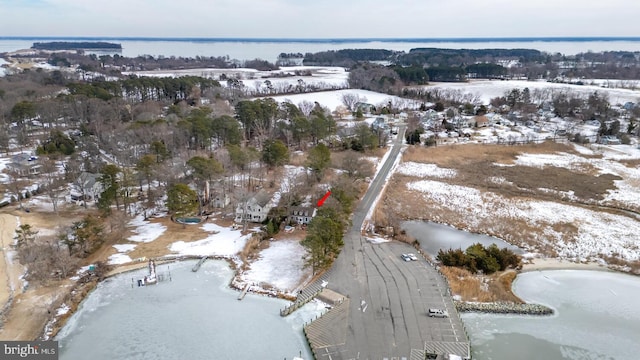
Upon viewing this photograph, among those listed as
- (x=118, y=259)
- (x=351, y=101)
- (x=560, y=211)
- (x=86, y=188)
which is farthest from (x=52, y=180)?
(x=351, y=101)

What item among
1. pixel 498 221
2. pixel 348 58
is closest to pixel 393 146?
pixel 498 221

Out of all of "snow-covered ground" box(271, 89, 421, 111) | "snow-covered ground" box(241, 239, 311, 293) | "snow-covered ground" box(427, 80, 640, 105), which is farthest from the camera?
"snow-covered ground" box(427, 80, 640, 105)

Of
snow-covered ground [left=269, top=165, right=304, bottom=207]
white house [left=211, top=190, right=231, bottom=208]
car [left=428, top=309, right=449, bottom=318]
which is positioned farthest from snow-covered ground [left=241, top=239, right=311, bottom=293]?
white house [left=211, top=190, right=231, bottom=208]

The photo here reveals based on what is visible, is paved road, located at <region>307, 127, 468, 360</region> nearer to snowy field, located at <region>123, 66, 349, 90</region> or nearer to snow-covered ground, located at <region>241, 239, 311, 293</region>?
snow-covered ground, located at <region>241, 239, 311, 293</region>

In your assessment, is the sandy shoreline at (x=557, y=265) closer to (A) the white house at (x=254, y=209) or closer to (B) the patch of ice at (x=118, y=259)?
(A) the white house at (x=254, y=209)

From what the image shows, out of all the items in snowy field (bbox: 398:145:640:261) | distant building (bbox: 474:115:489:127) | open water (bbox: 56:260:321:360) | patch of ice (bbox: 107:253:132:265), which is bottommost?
open water (bbox: 56:260:321:360)

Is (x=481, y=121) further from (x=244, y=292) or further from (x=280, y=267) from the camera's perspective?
(x=244, y=292)

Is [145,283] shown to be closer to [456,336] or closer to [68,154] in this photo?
[456,336]
